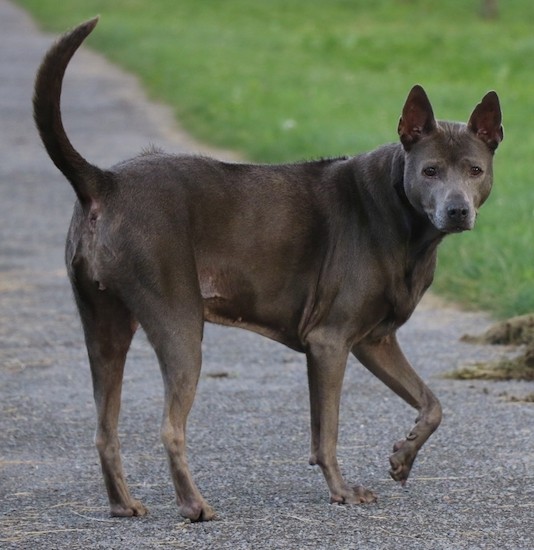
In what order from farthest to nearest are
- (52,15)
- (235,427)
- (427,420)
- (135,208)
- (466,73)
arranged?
1. (52,15)
2. (466,73)
3. (235,427)
4. (427,420)
5. (135,208)

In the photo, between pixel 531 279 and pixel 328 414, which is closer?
pixel 328 414

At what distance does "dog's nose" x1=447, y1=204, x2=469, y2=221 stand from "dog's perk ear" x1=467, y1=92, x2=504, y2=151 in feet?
1.33

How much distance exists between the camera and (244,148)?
1642cm

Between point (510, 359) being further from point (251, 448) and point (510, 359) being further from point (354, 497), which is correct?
point (354, 497)

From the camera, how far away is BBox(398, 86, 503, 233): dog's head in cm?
562

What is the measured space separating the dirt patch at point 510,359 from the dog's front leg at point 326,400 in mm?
1779

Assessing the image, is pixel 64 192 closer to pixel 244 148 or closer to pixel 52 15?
pixel 244 148

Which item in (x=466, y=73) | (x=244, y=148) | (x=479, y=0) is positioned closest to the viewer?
(x=244, y=148)

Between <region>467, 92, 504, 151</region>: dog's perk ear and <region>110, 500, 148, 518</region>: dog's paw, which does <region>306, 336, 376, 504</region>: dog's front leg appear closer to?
<region>110, 500, 148, 518</region>: dog's paw

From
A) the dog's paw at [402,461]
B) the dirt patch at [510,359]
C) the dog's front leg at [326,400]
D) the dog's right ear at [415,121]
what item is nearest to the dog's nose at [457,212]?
the dog's right ear at [415,121]

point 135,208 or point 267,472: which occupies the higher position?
point 135,208

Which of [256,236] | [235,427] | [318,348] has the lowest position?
[235,427]

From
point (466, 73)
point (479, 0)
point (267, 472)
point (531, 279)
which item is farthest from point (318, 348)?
point (479, 0)

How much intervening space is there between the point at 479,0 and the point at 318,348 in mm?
Answer: 34641
